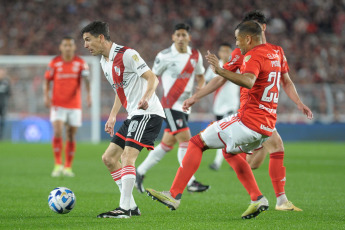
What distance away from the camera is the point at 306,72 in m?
26.3

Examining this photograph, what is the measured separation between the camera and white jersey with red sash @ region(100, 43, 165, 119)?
703cm

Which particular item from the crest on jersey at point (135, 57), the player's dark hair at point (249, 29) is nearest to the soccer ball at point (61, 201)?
the crest on jersey at point (135, 57)

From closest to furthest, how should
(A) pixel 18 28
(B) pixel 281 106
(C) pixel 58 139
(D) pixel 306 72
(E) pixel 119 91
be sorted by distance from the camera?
1. (E) pixel 119 91
2. (C) pixel 58 139
3. (B) pixel 281 106
4. (D) pixel 306 72
5. (A) pixel 18 28

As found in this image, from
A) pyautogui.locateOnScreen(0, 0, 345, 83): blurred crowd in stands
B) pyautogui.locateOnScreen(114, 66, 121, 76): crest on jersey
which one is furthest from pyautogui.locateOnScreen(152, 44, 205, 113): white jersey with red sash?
pyautogui.locateOnScreen(0, 0, 345, 83): blurred crowd in stands

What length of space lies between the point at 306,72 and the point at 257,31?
2024 cm

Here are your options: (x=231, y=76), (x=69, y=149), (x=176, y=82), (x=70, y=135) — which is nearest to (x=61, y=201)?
(x=231, y=76)

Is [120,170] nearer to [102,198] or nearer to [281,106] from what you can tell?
[102,198]

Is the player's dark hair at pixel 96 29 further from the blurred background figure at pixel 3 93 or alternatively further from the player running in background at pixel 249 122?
the blurred background figure at pixel 3 93

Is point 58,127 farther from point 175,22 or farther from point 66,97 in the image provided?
point 175,22

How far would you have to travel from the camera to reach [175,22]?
29016mm

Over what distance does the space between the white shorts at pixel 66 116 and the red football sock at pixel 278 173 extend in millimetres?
5665

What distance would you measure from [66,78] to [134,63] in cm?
593

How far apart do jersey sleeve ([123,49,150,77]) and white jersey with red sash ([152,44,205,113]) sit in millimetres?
3322

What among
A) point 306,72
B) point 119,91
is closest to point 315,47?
point 306,72
